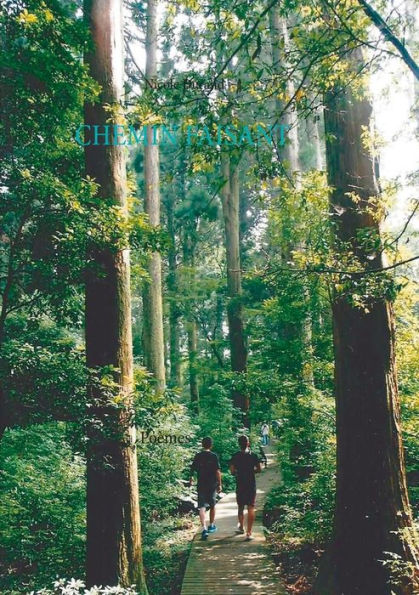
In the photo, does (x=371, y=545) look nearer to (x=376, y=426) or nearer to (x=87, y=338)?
(x=376, y=426)

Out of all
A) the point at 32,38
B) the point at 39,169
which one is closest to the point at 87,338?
the point at 39,169

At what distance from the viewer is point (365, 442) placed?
4871mm

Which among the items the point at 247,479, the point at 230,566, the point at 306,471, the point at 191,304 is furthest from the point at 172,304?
the point at 230,566

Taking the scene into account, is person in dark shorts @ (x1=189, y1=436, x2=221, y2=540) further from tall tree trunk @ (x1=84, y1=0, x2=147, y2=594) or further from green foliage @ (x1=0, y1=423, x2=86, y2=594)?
tall tree trunk @ (x1=84, y1=0, x2=147, y2=594)

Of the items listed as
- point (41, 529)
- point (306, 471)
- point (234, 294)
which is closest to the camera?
point (41, 529)

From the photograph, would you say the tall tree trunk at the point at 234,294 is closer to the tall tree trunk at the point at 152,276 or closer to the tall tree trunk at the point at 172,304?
the tall tree trunk at the point at 152,276

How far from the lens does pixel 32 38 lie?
4.32 m

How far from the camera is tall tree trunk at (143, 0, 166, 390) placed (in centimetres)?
1242

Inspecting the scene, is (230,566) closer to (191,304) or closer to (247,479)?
(247,479)

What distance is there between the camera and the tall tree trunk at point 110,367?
4.75m

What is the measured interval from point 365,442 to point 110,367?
9.31 feet

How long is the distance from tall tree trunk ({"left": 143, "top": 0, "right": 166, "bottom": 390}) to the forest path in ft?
15.9

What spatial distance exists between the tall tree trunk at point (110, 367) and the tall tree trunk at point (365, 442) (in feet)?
7.59

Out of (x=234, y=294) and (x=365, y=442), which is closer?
(x=365, y=442)
